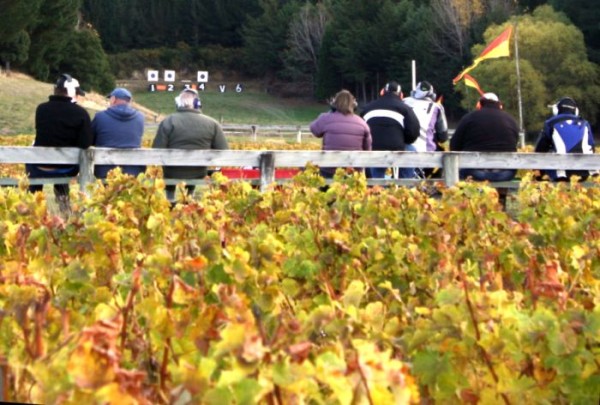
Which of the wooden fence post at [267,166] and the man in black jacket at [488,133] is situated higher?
the man in black jacket at [488,133]

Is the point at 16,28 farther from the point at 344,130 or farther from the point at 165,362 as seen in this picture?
the point at 165,362

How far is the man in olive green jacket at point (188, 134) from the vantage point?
1077 centimetres

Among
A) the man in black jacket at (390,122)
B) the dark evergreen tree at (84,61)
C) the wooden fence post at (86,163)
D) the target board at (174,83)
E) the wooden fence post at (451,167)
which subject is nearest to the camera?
the wooden fence post at (86,163)

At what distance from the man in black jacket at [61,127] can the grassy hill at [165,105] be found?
116 ft

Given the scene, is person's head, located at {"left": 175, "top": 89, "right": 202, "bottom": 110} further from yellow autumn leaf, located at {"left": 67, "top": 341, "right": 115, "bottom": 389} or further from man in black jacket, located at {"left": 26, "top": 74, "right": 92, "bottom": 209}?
yellow autumn leaf, located at {"left": 67, "top": 341, "right": 115, "bottom": 389}

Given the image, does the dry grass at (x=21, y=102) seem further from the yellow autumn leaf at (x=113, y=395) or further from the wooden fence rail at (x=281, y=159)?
the yellow autumn leaf at (x=113, y=395)

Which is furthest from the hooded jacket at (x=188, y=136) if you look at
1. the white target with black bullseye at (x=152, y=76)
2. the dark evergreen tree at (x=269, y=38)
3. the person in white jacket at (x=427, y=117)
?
the white target with black bullseye at (x=152, y=76)

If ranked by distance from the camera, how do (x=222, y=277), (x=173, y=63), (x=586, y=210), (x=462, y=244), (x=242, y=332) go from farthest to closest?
(x=173, y=63), (x=586, y=210), (x=462, y=244), (x=222, y=277), (x=242, y=332)

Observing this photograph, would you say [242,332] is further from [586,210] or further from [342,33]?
[342,33]

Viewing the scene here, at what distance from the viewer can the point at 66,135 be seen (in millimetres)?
10734

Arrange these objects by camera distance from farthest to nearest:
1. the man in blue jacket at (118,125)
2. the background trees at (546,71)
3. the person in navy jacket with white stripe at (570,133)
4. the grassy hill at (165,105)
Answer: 1. the background trees at (546,71)
2. the grassy hill at (165,105)
3. the person in navy jacket with white stripe at (570,133)
4. the man in blue jacket at (118,125)

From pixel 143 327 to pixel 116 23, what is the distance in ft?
356

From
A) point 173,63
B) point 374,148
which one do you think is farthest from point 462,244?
point 173,63

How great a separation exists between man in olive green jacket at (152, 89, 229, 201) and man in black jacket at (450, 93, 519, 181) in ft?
7.94
